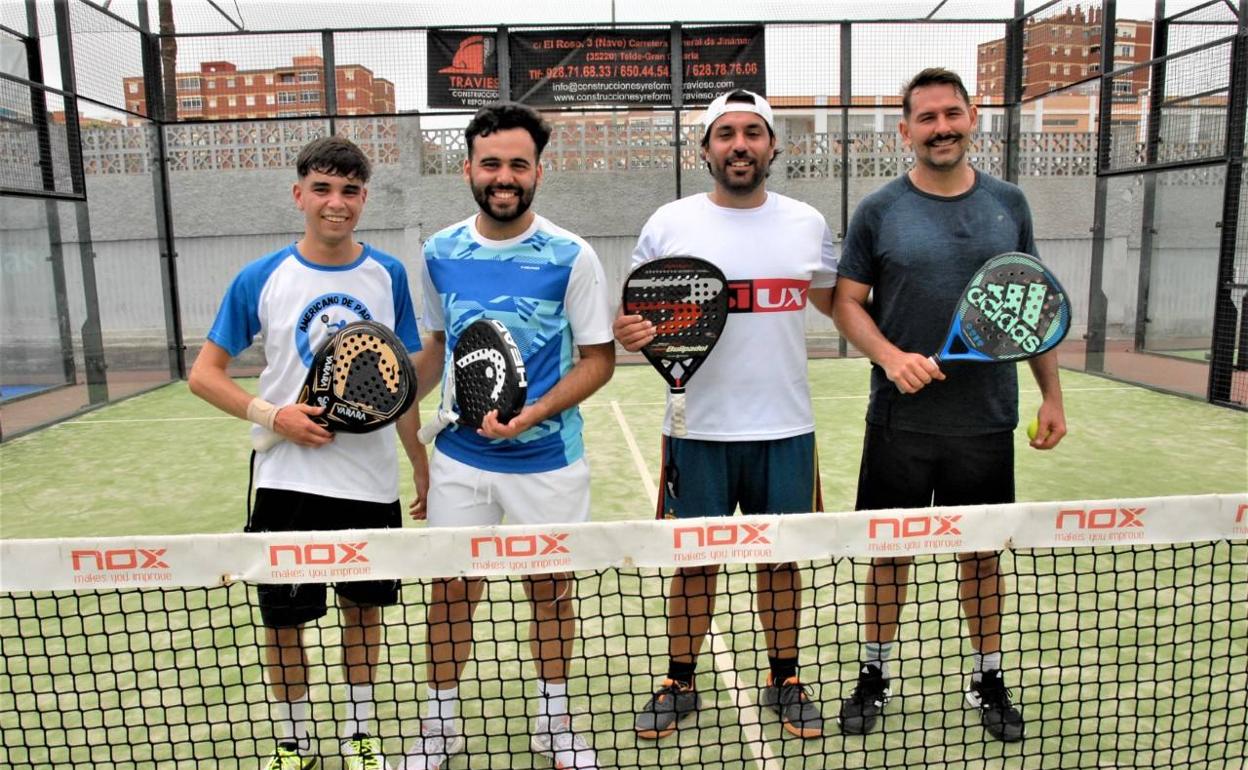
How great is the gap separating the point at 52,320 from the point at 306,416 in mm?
8374

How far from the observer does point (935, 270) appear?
279 cm

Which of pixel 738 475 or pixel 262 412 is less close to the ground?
pixel 262 412

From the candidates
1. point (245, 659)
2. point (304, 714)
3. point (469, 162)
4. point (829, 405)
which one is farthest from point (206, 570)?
point (829, 405)

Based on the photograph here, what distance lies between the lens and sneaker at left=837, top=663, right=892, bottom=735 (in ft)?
9.35

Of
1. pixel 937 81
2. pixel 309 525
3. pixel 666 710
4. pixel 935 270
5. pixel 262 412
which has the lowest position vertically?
pixel 666 710

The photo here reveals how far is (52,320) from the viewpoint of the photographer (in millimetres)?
9234

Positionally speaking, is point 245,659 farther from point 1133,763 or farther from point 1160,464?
point 1160,464

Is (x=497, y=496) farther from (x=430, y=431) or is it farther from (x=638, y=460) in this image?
(x=638, y=460)

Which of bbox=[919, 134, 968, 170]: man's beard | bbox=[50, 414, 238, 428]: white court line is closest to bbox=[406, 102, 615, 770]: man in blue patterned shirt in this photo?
bbox=[919, 134, 968, 170]: man's beard

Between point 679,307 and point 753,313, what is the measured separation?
26 centimetres

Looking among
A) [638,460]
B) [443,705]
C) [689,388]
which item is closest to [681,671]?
[443,705]

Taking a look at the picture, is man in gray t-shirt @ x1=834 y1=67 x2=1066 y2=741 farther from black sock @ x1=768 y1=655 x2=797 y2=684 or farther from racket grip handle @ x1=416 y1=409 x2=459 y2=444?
racket grip handle @ x1=416 y1=409 x2=459 y2=444

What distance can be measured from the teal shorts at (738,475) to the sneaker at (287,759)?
1.29 meters

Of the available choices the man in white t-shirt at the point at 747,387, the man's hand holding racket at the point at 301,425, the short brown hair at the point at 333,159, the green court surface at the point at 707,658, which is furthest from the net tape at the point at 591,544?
the short brown hair at the point at 333,159
